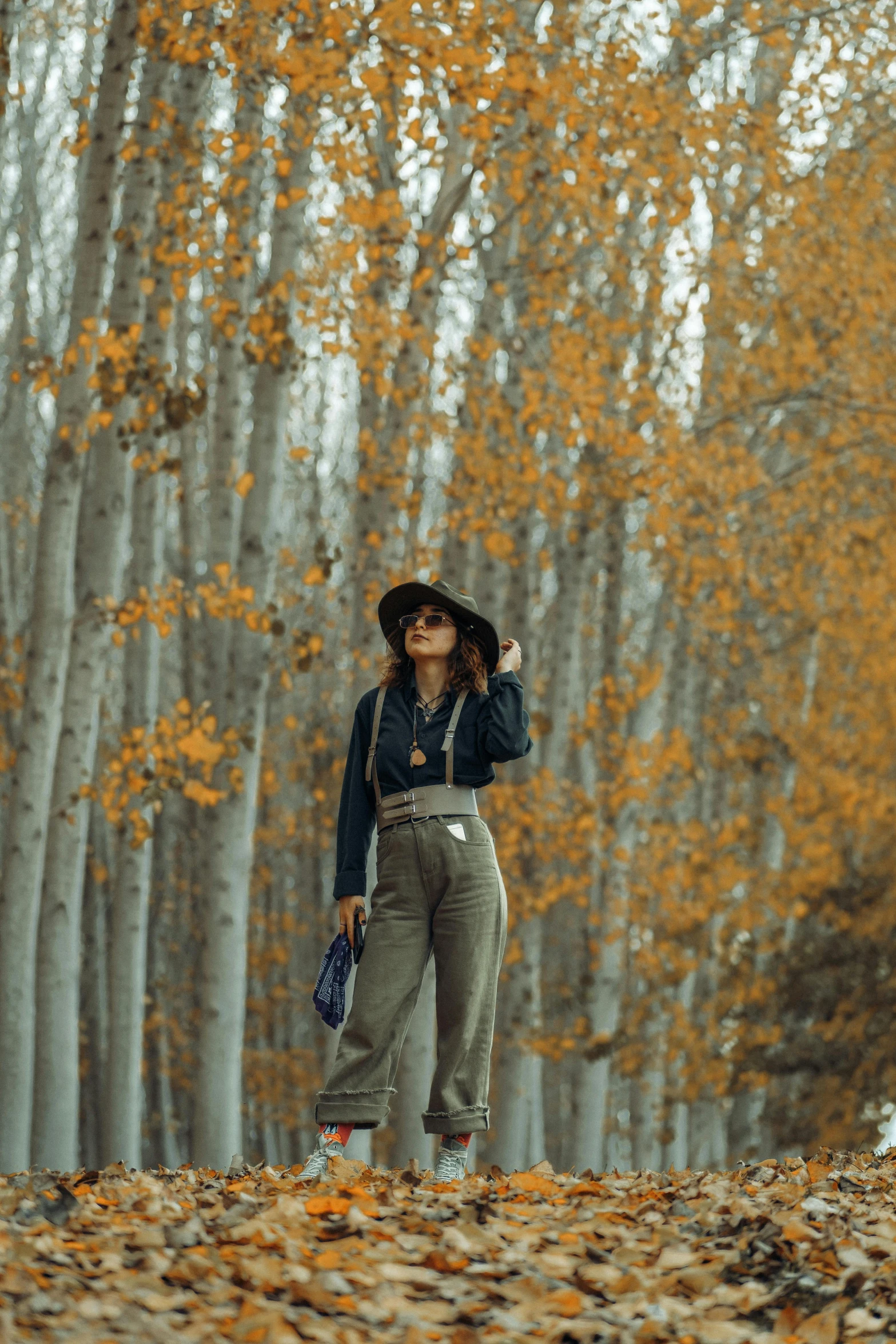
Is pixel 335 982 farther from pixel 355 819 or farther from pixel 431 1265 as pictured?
pixel 431 1265

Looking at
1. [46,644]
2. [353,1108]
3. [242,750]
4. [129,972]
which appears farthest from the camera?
[129,972]

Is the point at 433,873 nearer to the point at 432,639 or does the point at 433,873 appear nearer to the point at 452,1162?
the point at 432,639

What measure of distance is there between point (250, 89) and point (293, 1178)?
5.45 m

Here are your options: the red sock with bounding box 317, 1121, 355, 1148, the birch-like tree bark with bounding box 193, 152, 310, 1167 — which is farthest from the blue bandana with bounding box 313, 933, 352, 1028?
the birch-like tree bark with bounding box 193, 152, 310, 1167

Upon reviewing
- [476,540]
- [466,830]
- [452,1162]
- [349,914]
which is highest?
[476,540]

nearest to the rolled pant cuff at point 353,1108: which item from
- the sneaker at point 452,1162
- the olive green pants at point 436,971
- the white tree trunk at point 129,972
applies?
the olive green pants at point 436,971

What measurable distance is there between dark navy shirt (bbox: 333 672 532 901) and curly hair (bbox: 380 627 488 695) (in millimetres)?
36

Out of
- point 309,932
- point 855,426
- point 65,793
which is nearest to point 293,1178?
point 65,793

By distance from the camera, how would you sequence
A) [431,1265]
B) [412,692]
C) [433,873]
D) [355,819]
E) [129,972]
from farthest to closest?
1. [129,972]
2. [412,692]
3. [355,819]
4. [433,873]
5. [431,1265]

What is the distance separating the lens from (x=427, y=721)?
466 cm

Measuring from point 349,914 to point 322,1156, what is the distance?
2.50 feet

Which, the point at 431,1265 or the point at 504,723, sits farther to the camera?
the point at 504,723

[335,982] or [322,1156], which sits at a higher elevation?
[335,982]

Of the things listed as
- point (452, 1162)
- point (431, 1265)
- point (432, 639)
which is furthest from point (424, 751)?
point (431, 1265)
